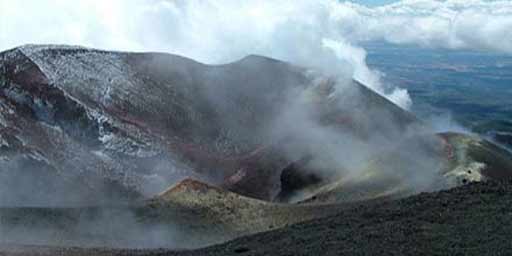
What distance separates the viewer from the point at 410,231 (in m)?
38.4

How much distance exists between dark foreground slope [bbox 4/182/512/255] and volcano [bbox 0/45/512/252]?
30105 millimetres

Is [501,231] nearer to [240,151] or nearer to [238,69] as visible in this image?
[240,151]

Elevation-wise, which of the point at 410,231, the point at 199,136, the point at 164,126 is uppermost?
the point at 164,126

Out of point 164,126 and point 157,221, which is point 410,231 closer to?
point 157,221

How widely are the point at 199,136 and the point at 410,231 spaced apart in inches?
3885

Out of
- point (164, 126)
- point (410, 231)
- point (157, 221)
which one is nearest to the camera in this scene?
point (410, 231)

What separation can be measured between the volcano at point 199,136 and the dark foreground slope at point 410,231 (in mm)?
30105

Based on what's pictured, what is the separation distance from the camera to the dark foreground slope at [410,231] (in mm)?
35312

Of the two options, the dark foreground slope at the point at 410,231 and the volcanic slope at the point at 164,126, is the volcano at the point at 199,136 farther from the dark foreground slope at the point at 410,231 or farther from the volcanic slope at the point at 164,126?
the dark foreground slope at the point at 410,231

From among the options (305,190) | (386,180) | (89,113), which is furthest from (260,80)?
(386,180)

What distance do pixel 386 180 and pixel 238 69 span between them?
79564mm

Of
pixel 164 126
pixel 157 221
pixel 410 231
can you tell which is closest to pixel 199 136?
pixel 164 126

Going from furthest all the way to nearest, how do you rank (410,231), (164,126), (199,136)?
(199,136), (164,126), (410,231)

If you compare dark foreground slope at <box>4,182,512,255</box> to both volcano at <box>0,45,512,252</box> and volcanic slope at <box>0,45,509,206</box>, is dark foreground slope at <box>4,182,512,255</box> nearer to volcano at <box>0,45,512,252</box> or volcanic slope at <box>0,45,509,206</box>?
volcano at <box>0,45,512,252</box>
